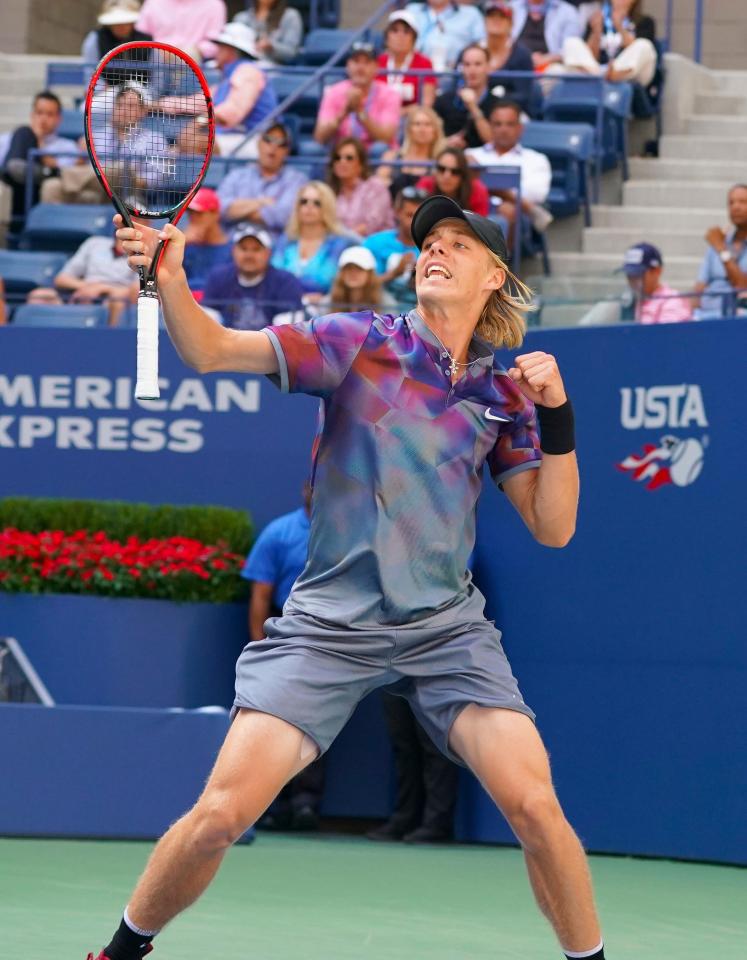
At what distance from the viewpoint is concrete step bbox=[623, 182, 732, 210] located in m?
11.7

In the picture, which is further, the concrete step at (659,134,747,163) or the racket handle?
the concrete step at (659,134,747,163)

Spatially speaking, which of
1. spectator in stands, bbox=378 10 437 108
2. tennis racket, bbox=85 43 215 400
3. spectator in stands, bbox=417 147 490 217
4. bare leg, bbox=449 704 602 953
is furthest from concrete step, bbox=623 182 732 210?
bare leg, bbox=449 704 602 953

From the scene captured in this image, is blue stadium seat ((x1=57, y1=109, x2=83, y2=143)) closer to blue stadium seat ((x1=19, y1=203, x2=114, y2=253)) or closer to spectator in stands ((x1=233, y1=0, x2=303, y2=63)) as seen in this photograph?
blue stadium seat ((x1=19, y1=203, x2=114, y2=253))

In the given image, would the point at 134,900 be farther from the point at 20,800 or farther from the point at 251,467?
the point at 251,467

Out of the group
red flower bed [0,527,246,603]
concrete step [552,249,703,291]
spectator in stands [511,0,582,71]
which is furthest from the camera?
spectator in stands [511,0,582,71]

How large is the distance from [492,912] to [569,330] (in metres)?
2.77

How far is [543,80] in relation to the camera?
39.7 feet

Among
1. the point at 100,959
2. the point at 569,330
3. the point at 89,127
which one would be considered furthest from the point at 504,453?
the point at 569,330

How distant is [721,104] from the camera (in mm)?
12852

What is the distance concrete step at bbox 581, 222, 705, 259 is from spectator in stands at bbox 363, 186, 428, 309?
1586mm

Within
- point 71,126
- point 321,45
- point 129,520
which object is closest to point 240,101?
point 71,126

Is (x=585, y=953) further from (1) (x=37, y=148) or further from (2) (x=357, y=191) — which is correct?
(1) (x=37, y=148)

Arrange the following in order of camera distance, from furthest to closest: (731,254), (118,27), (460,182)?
(118,27) → (460,182) → (731,254)

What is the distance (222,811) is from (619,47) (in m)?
9.20
